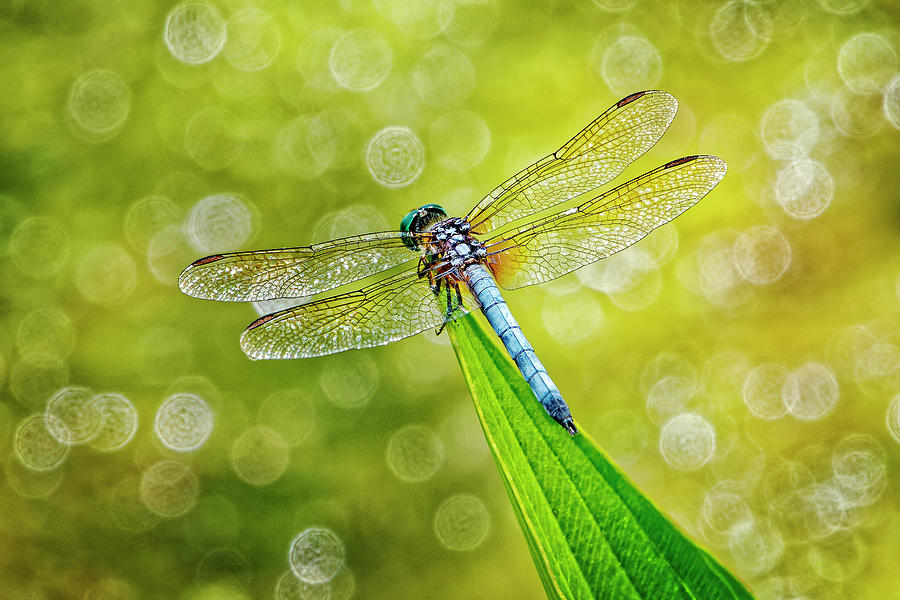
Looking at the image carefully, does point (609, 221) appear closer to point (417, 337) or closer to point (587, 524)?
point (587, 524)

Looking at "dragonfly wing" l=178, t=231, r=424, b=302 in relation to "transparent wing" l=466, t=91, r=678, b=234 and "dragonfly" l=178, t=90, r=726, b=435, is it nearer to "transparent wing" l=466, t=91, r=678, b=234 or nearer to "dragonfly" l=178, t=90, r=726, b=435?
"dragonfly" l=178, t=90, r=726, b=435

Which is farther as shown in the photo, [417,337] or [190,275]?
[417,337]

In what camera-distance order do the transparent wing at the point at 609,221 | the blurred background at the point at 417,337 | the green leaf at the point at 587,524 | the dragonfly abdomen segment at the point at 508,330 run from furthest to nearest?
the blurred background at the point at 417,337
the transparent wing at the point at 609,221
the dragonfly abdomen segment at the point at 508,330
the green leaf at the point at 587,524

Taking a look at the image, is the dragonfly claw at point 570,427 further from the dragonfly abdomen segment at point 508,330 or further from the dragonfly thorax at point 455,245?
the dragonfly thorax at point 455,245

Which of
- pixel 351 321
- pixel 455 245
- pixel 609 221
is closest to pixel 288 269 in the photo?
pixel 351 321

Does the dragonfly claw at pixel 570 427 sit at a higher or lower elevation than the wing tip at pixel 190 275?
lower

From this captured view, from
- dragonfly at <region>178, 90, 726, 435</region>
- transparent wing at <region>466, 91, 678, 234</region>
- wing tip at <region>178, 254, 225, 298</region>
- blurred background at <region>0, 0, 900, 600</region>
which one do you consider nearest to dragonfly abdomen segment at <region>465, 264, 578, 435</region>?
dragonfly at <region>178, 90, 726, 435</region>

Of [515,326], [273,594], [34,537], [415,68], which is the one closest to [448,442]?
[273,594]

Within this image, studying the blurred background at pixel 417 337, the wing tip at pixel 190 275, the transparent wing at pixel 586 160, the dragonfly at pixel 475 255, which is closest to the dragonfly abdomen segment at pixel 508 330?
the dragonfly at pixel 475 255

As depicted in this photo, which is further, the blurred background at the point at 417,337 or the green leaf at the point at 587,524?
the blurred background at the point at 417,337
